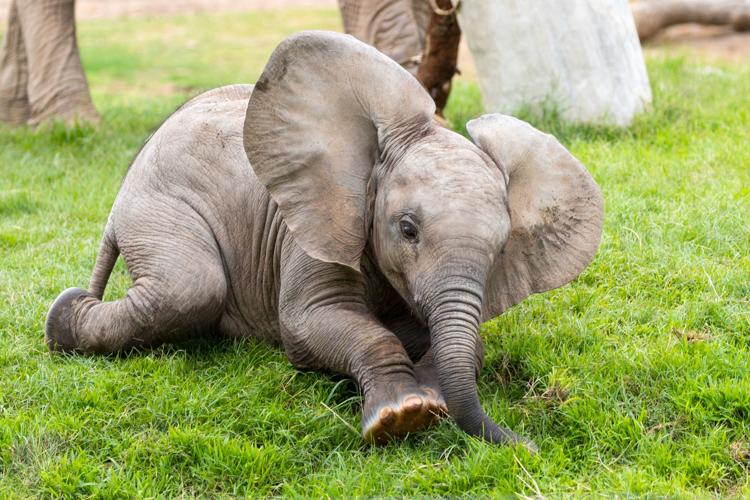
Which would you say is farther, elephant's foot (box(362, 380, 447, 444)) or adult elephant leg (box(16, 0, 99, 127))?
adult elephant leg (box(16, 0, 99, 127))

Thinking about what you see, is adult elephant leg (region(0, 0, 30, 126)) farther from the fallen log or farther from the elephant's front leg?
the fallen log

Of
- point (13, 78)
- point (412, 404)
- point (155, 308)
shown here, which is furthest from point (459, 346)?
point (13, 78)

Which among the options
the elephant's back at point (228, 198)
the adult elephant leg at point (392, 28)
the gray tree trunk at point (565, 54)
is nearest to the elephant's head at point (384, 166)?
the elephant's back at point (228, 198)

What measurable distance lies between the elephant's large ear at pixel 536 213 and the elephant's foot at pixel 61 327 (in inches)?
73.2

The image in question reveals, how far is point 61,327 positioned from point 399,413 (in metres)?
1.75

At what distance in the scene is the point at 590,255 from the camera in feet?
15.3

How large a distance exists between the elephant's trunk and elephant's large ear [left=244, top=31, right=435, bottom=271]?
1.87ft

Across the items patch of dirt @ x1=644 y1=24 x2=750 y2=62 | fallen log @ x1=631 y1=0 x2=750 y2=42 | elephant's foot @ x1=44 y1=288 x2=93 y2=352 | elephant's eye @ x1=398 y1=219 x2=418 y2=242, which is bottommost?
patch of dirt @ x1=644 y1=24 x2=750 y2=62

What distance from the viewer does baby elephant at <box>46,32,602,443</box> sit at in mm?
4148

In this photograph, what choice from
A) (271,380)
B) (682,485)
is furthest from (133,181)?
(682,485)

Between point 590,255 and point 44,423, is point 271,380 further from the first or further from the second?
point 590,255

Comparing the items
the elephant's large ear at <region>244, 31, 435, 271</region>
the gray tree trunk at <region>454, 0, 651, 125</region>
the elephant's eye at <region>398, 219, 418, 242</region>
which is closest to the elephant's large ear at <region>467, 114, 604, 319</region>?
the elephant's large ear at <region>244, 31, 435, 271</region>

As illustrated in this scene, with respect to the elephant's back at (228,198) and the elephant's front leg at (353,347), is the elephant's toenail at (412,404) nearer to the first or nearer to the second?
the elephant's front leg at (353,347)

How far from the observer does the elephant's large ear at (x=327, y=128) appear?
4.49 meters
